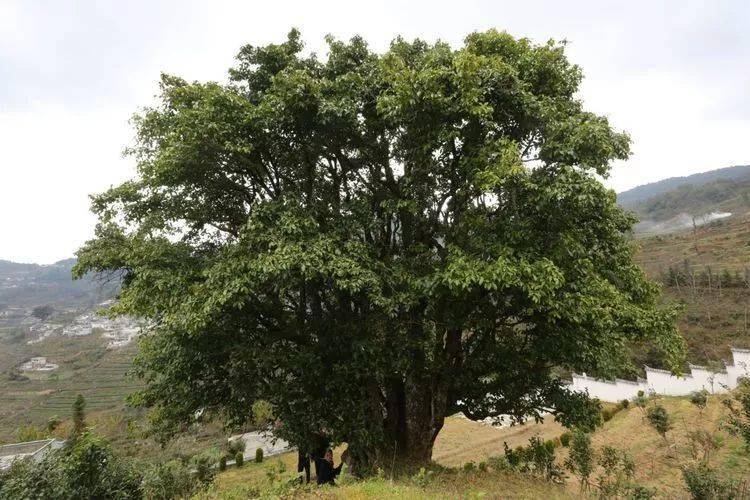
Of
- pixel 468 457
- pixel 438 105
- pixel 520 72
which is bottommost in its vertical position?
pixel 468 457

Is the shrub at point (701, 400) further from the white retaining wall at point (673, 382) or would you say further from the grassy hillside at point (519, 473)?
the white retaining wall at point (673, 382)

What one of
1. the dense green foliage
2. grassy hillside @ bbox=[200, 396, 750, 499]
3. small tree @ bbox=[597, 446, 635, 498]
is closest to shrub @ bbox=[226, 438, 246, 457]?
grassy hillside @ bbox=[200, 396, 750, 499]

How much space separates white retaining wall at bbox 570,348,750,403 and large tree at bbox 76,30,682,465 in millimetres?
17303

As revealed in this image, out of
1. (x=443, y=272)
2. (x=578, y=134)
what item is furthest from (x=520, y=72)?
(x=443, y=272)

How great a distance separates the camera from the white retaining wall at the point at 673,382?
24.4 m

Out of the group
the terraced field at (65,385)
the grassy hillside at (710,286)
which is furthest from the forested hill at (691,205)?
the terraced field at (65,385)

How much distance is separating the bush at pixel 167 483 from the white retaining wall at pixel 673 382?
21.5 meters

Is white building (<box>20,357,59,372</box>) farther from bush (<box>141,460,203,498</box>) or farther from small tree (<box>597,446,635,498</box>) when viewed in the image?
small tree (<box>597,446,635,498</box>)

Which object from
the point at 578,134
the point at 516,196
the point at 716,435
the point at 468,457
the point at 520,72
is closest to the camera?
the point at 578,134

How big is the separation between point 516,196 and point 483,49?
3430mm

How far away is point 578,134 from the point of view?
23.3 feet

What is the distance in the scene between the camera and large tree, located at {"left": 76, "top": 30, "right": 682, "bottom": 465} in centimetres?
742

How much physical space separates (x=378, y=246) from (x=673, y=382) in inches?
1077

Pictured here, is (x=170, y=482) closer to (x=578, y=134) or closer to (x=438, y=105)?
(x=438, y=105)
